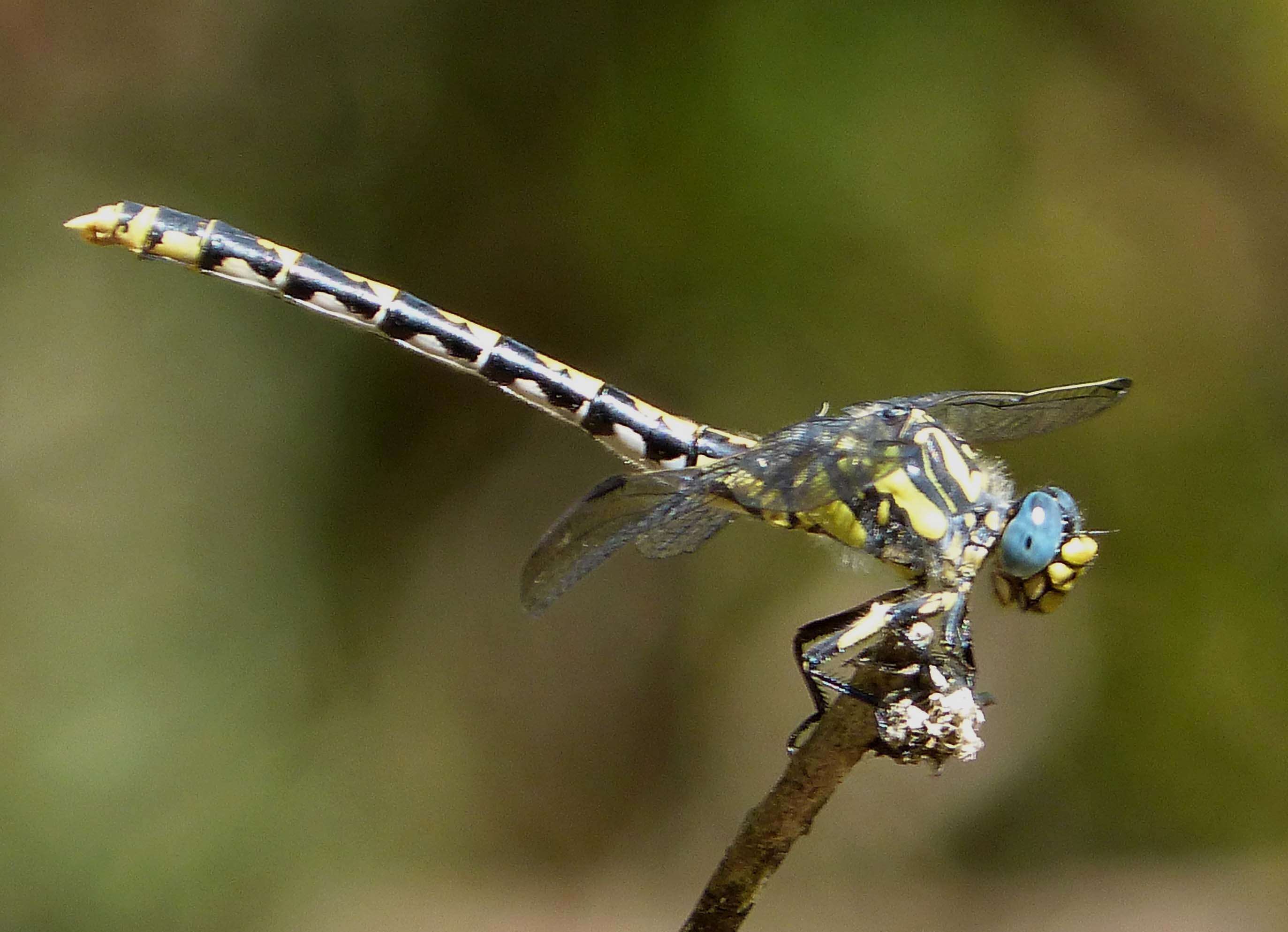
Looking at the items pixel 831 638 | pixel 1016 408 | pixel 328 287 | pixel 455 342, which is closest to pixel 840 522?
pixel 831 638

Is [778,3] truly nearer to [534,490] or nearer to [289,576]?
[534,490]

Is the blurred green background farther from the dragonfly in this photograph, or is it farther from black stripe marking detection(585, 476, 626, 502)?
black stripe marking detection(585, 476, 626, 502)

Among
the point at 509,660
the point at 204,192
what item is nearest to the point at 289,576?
the point at 509,660

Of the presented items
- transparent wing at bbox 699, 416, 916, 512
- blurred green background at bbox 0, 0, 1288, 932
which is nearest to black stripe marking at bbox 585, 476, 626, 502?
transparent wing at bbox 699, 416, 916, 512

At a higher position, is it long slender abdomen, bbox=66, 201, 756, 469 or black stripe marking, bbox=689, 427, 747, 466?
long slender abdomen, bbox=66, 201, 756, 469

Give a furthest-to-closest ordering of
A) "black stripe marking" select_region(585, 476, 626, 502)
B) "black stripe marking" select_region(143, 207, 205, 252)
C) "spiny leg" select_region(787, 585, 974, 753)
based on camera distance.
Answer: "black stripe marking" select_region(143, 207, 205, 252), "black stripe marking" select_region(585, 476, 626, 502), "spiny leg" select_region(787, 585, 974, 753)

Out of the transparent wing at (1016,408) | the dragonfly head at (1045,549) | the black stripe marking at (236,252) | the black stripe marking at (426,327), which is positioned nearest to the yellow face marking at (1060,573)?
the dragonfly head at (1045,549)

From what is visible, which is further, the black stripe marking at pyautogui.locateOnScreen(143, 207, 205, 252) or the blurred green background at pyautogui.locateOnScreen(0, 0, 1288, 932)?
the blurred green background at pyautogui.locateOnScreen(0, 0, 1288, 932)
